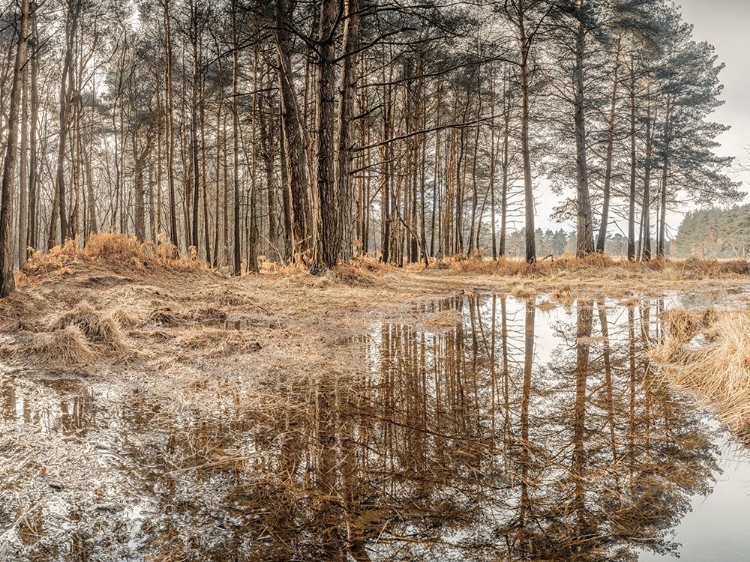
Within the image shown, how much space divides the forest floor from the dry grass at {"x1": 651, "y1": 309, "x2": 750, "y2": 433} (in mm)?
2193

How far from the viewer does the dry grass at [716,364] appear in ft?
7.48

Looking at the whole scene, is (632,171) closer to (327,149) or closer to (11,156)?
(327,149)

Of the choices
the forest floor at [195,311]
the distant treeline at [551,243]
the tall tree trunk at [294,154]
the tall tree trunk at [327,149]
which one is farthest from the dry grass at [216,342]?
the distant treeline at [551,243]

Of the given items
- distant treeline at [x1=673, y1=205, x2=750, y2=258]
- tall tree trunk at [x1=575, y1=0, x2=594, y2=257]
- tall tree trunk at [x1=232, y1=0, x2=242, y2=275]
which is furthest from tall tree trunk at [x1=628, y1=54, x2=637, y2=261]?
distant treeline at [x1=673, y1=205, x2=750, y2=258]

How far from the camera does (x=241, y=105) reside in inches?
642

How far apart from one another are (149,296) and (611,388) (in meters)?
5.57

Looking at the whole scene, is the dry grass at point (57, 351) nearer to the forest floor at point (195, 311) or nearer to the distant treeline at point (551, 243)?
the forest floor at point (195, 311)

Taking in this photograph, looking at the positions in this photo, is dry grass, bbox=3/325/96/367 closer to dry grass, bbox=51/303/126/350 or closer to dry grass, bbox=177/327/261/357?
dry grass, bbox=51/303/126/350

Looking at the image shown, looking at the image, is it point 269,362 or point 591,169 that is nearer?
point 269,362

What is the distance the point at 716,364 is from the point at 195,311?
4.99m

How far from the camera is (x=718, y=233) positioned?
61.3 m

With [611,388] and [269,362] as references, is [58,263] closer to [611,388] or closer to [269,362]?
[269,362]

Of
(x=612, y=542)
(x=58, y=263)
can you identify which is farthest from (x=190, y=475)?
(x=58, y=263)

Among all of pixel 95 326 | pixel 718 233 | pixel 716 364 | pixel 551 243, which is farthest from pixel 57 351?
pixel 551 243
